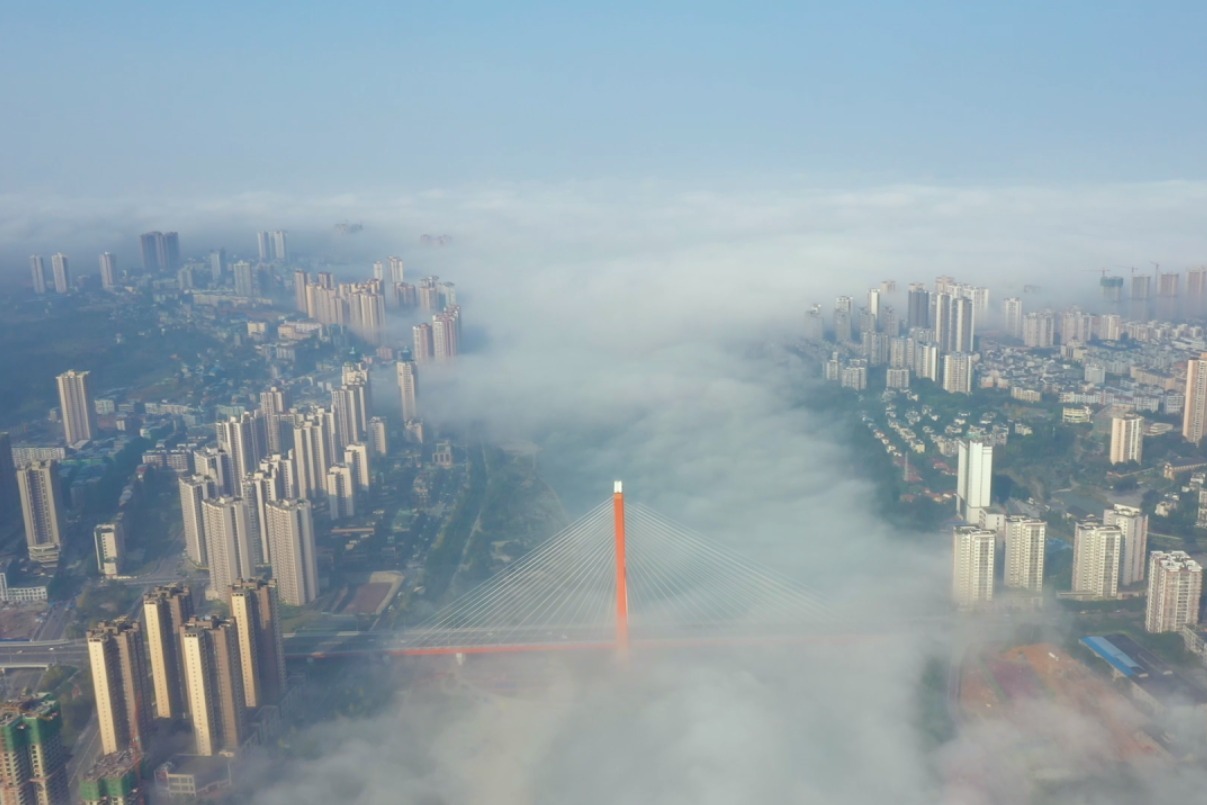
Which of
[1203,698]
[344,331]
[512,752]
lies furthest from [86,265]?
[1203,698]

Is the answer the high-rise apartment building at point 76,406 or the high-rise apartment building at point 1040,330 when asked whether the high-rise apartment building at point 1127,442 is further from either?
the high-rise apartment building at point 76,406

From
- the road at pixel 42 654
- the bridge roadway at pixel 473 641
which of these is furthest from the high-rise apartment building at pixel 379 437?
the road at pixel 42 654

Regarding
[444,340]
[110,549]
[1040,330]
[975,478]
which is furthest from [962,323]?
[110,549]

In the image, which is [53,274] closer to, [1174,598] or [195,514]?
[195,514]

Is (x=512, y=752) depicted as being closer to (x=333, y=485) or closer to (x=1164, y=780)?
(x=1164, y=780)

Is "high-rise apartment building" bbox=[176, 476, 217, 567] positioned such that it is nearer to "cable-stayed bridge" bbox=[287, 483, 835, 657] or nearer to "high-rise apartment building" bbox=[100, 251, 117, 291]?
"cable-stayed bridge" bbox=[287, 483, 835, 657]

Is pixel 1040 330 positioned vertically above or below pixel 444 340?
below

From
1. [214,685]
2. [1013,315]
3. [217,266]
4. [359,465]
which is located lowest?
[214,685]
